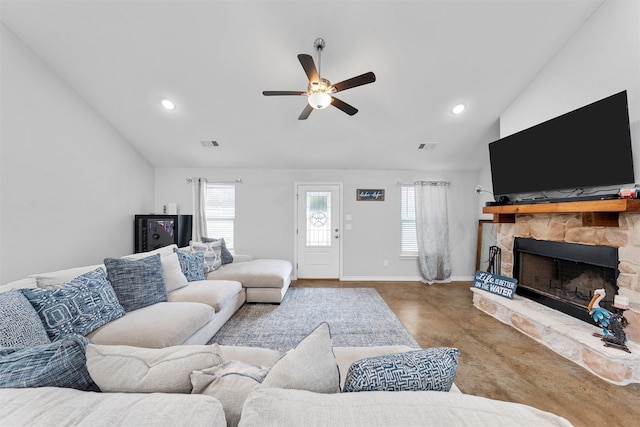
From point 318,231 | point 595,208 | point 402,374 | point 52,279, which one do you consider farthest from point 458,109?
point 52,279

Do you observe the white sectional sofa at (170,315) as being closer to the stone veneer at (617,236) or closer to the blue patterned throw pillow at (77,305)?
the blue patterned throw pillow at (77,305)

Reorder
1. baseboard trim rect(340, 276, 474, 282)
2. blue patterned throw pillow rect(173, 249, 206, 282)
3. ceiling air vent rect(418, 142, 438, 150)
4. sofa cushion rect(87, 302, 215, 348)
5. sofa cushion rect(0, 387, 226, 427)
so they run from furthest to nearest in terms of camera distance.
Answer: baseboard trim rect(340, 276, 474, 282)
ceiling air vent rect(418, 142, 438, 150)
blue patterned throw pillow rect(173, 249, 206, 282)
sofa cushion rect(87, 302, 215, 348)
sofa cushion rect(0, 387, 226, 427)

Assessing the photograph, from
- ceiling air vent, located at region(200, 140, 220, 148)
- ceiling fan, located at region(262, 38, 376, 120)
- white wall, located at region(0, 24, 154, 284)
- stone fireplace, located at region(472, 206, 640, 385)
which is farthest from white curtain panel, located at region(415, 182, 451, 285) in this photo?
white wall, located at region(0, 24, 154, 284)

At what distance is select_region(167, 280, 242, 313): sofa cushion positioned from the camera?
265cm

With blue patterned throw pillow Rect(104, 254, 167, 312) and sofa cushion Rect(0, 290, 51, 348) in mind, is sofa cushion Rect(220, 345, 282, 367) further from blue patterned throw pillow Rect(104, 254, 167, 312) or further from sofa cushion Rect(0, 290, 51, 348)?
blue patterned throw pillow Rect(104, 254, 167, 312)

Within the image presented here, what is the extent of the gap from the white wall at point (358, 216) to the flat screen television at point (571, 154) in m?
1.89

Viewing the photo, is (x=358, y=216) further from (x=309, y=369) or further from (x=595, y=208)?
(x=309, y=369)

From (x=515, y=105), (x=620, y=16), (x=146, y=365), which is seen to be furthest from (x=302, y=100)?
(x=146, y=365)

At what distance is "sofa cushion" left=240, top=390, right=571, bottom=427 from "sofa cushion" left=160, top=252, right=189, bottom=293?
252 cm

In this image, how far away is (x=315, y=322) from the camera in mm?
3111

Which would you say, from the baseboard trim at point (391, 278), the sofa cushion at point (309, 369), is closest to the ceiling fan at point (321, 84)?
the sofa cushion at point (309, 369)

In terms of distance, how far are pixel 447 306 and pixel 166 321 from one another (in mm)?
3495

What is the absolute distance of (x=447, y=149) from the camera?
459 cm

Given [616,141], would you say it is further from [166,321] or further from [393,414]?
[166,321]
